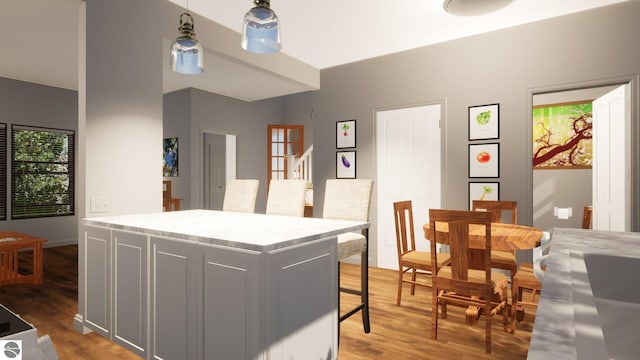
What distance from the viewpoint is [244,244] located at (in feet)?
5.05

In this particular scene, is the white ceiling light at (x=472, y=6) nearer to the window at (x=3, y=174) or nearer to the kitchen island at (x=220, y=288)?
the kitchen island at (x=220, y=288)

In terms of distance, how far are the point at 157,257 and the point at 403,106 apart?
3.51 metres

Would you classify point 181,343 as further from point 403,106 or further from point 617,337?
point 403,106

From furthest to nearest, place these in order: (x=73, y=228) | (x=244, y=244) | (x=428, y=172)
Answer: (x=73, y=228) < (x=428, y=172) < (x=244, y=244)

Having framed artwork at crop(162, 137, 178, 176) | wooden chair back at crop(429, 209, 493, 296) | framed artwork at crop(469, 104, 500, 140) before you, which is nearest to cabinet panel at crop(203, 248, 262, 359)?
wooden chair back at crop(429, 209, 493, 296)

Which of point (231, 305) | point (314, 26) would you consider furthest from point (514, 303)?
point (314, 26)

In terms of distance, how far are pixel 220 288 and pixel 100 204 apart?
5.53 ft

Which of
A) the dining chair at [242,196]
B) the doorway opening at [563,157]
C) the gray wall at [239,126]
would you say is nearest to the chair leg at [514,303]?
the dining chair at [242,196]

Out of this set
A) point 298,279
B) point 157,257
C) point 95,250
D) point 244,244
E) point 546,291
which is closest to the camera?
point 546,291

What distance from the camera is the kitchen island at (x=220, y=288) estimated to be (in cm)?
155

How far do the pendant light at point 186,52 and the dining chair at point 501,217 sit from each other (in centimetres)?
256

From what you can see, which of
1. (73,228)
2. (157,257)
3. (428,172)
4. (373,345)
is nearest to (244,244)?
(157,257)

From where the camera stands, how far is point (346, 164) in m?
4.97

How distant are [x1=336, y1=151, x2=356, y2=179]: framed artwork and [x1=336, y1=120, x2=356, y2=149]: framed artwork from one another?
10 centimetres
